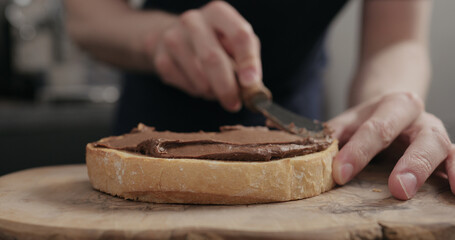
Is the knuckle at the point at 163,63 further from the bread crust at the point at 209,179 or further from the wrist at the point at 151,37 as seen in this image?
the bread crust at the point at 209,179

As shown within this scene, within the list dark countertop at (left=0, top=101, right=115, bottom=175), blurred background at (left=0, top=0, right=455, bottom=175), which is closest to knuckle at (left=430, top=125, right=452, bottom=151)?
blurred background at (left=0, top=0, right=455, bottom=175)

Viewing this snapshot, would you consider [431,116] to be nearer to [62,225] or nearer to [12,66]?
[62,225]

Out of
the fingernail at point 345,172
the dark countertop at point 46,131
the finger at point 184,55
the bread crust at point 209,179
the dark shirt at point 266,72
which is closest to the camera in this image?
the bread crust at point 209,179

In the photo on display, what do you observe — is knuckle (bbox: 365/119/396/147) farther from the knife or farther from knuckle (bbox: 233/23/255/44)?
knuckle (bbox: 233/23/255/44)

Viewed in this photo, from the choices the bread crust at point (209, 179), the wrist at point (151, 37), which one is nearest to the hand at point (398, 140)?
the bread crust at point (209, 179)

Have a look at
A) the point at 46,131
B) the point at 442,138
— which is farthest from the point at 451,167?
the point at 46,131

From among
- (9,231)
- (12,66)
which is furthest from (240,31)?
(12,66)
